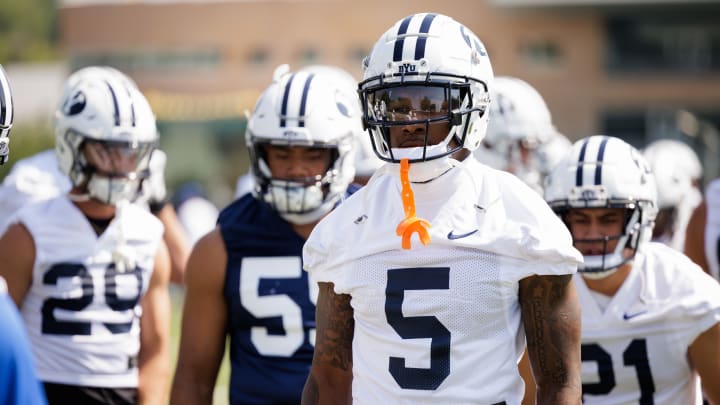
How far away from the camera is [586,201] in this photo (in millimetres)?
4352

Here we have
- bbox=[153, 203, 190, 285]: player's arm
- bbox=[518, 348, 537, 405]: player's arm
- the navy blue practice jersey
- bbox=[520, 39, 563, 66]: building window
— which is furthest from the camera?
bbox=[520, 39, 563, 66]: building window

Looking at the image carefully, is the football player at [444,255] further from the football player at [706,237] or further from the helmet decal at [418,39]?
the football player at [706,237]

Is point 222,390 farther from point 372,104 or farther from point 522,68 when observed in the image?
point 522,68

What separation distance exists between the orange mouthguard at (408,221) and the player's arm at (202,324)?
1361 millimetres

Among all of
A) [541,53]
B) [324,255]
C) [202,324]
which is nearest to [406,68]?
[324,255]

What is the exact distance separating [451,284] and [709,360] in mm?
1456

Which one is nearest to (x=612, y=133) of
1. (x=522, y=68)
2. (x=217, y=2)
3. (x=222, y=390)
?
(x=522, y=68)

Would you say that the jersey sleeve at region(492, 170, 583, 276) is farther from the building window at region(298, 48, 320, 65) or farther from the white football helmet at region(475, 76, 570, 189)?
the building window at region(298, 48, 320, 65)

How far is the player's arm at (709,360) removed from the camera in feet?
13.0

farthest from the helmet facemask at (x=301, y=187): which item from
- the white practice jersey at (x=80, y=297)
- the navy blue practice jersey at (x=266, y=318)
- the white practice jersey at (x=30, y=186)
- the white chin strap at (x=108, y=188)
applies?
the white practice jersey at (x=30, y=186)

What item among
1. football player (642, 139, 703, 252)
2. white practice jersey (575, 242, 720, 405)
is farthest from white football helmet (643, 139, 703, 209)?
white practice jersey (575, 242, 720, 405)

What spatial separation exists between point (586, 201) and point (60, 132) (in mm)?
2337

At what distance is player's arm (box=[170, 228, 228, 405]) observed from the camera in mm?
4203

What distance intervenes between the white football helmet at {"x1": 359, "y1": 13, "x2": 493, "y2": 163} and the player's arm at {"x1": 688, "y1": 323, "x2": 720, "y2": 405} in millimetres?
1415
